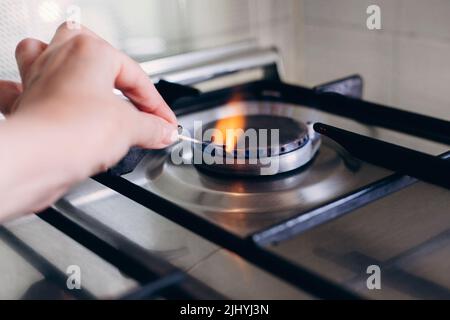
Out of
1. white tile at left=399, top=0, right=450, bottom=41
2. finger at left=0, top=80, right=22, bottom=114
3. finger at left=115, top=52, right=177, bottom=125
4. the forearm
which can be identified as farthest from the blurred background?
the forearm

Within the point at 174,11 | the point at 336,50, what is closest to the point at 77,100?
the point at 174,11

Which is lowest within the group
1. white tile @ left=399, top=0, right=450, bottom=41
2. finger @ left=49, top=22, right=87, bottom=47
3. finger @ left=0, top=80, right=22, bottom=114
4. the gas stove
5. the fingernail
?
the gas stove

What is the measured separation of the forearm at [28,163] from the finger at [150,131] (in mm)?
80

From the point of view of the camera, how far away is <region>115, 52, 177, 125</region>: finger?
568 mm

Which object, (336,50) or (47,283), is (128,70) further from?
(336,50)

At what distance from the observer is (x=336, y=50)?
3.17 feet

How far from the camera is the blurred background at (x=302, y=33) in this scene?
2.61 ft

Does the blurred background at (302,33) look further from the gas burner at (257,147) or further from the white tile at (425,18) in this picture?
the gas burner at (257,147)

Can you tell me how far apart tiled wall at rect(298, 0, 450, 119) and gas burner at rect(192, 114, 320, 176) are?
192 mm

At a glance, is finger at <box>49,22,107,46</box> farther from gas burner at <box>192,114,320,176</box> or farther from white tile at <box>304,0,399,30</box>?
white tile at <box>304,0,399,30</box>

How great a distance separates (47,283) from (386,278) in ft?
0.92

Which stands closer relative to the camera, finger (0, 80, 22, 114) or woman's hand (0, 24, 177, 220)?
woman's hand (0, 24, 177, 220)

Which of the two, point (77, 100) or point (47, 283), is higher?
point (77, 100)

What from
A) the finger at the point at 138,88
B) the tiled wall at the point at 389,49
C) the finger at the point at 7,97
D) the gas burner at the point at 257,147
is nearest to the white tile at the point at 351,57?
the tiled wall at the point at 389,49
